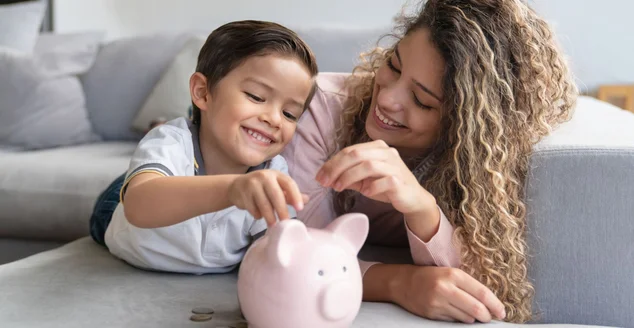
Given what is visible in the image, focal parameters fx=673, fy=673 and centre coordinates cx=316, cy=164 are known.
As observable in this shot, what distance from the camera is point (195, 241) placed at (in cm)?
116

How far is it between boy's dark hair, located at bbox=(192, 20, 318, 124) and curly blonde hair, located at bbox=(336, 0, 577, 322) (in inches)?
8.8

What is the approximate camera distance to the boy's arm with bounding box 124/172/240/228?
2.87 feet

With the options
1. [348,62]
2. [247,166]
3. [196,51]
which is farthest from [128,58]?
[247,166]

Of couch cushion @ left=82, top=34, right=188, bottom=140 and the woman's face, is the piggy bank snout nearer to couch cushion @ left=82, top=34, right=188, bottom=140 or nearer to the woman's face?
the woman's face

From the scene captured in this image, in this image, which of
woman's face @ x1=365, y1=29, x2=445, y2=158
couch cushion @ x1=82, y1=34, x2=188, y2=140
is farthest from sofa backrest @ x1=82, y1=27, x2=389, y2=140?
woman's face @ x1=365, y1=29, x2=445, y2=158

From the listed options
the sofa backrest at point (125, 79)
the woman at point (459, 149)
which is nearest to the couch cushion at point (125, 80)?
the sofa backrest at point (125, 79)

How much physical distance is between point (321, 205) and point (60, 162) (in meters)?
1.13

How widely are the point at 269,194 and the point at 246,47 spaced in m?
0.48

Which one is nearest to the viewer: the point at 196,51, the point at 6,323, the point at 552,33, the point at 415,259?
the point at 6,323

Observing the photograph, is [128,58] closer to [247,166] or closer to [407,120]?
[247,166]

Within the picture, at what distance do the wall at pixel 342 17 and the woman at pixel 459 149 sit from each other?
88 centimetres

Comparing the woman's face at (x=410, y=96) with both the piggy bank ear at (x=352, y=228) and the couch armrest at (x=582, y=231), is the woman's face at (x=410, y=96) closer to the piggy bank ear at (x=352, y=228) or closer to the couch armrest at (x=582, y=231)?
the couch armrest at (x=582, y=231)

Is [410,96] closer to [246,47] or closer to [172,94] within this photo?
[246,47]

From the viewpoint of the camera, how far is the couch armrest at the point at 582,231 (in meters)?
0.99
